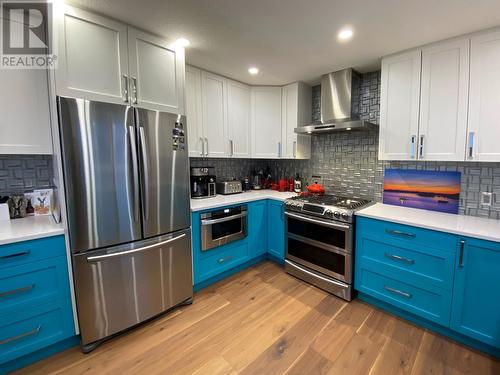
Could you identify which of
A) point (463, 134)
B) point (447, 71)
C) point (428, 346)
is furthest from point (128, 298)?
point (447, 71)

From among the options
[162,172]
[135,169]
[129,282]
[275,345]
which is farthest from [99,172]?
[275,345]

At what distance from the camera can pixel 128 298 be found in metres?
1.79

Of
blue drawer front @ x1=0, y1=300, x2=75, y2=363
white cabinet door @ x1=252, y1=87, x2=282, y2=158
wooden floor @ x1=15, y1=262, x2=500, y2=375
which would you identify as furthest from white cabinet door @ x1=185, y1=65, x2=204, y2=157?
blue drawer front @ x1=0, y1=300, x2=75, y2=363

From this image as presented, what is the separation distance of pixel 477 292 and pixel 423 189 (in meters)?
1.01

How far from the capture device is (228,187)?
120 inches

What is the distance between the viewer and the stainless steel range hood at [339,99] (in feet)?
8.47

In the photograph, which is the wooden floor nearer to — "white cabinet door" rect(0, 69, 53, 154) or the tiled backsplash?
the tiled backsplash

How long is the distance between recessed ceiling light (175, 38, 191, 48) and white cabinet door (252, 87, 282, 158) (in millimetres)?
1273

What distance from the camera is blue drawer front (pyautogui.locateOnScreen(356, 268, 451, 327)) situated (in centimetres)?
177

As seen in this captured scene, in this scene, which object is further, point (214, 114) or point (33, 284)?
point (214, 114)

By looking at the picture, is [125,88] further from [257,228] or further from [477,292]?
[477,292]

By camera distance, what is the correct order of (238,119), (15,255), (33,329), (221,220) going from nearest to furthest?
(15,255), (33,329), (221,220), (238,119)

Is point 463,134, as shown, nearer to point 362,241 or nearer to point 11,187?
point 362,241

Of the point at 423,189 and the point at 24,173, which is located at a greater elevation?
the point at 24,173
